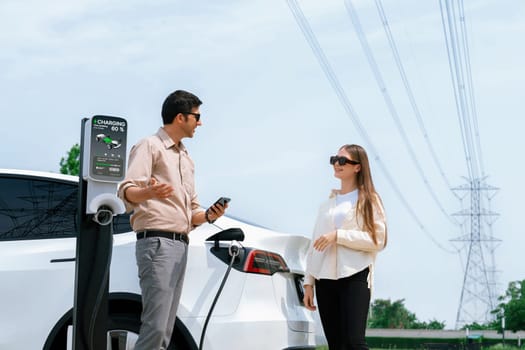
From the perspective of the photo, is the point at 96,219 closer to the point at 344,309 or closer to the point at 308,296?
the point at 308,296

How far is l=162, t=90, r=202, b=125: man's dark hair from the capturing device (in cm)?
575

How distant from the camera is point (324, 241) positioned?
20.4 feet

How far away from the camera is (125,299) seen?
19.5 ft

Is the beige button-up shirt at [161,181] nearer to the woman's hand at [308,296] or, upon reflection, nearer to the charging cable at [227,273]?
the charging cable at [227,273]

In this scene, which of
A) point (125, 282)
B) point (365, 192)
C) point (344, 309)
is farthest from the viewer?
point (365, 192)

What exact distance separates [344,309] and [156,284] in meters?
1.36

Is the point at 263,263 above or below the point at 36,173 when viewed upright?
below

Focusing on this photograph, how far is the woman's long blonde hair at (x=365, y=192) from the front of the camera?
6.30 m

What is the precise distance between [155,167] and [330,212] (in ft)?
4.55

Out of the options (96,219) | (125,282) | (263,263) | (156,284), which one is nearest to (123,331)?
(125,282)

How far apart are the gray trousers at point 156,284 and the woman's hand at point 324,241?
105cm

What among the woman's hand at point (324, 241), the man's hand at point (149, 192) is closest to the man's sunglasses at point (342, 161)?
the woman's hand at point (324, 241)

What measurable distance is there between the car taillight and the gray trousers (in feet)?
1.74

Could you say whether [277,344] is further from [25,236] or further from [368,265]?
[25,236]
